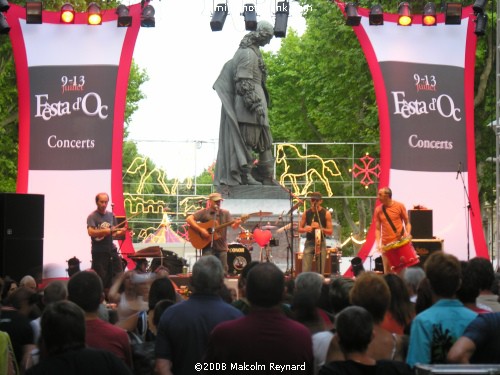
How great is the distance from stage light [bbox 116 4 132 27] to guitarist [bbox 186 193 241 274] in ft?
15.9

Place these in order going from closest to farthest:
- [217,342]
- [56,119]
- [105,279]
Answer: [217,342], [105,279], [56,119]

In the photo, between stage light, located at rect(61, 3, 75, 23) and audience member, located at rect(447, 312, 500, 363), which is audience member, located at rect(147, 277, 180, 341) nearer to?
audience member, located at rect(447, 312, 500, 363)

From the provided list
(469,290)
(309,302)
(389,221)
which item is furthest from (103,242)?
(469,290)

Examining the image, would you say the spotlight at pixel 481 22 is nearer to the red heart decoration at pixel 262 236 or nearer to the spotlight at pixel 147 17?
the red heart decoration at pixel 262 236

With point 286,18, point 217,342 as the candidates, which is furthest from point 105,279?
point 217,342

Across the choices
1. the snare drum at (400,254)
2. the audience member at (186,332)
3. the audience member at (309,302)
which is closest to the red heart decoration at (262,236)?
the snare drum at (400,254)

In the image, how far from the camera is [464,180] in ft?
67.1

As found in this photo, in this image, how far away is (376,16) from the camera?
2069 centimetres

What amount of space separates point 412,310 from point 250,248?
537 inches

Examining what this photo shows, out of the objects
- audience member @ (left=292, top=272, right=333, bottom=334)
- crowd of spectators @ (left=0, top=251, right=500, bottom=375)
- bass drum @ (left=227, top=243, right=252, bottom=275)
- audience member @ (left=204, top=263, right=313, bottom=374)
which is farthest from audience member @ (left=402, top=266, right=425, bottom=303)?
bass drum @ (left=227, top=243, right=252, bottom=275)

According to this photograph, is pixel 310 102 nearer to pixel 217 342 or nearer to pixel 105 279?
pixel 105 279

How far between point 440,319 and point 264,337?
935 mm

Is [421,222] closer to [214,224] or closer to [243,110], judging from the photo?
[214,224]

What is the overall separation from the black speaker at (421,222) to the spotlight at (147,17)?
599cm
